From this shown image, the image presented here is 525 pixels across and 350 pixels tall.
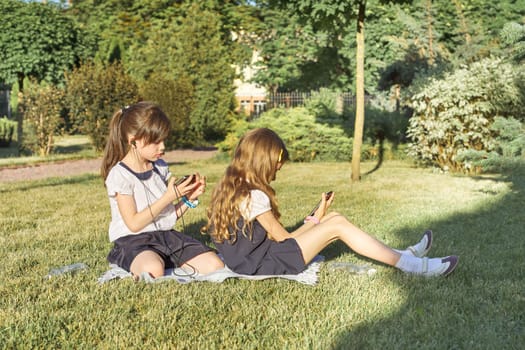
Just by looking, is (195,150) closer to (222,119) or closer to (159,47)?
(222,119)

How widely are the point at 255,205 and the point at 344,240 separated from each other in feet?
2.30

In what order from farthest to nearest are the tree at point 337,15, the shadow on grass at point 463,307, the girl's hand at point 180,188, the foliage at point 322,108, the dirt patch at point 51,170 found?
the foliage at point 322,108 < the dirt patch at point 51,170 < the tree at point 337,15 < the girl's hand at point 180,188 < the shadow on grass at point 463,307

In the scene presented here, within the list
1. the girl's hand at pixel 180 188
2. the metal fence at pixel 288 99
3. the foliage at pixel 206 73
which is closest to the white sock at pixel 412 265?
the girl's hand at pixel 180 188

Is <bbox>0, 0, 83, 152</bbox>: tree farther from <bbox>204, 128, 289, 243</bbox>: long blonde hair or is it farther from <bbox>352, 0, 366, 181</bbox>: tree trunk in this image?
<bbox>204, 128, 289, 243</bbox>: long blonde hair

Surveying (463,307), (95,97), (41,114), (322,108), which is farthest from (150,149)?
(41,114)

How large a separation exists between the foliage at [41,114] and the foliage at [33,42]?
8857 mm

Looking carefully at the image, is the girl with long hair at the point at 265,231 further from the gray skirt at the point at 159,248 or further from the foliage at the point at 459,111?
the foliage at the point at 459,111

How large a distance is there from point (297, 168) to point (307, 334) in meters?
10.8

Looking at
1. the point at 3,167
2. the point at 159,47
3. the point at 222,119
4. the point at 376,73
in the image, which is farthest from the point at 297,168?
the point at 376,73

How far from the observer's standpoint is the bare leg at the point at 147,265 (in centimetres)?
→ 449

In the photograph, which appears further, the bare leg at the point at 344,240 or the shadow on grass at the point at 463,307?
the bare leg at the point at 344,240

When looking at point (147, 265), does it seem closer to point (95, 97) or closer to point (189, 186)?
point (189, 186)

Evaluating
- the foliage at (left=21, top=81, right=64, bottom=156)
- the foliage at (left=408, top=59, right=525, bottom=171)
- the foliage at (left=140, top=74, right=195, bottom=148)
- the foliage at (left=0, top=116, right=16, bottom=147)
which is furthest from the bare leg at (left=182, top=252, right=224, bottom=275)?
the foliage at (left=0, top=116, right=16, bottom=147)

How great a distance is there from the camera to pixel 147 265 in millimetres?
4500
